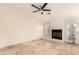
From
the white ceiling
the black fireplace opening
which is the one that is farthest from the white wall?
the black fireplace opening

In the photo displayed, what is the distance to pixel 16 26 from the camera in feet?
5.73

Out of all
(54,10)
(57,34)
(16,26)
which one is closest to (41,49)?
(57,34)

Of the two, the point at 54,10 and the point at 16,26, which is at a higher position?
the point at 54,10

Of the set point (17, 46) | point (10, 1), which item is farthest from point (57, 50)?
point (10, 1)

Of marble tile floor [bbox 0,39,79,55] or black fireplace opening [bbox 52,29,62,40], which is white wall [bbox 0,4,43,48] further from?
black fireplace opening [bbox 52,29,62,40]

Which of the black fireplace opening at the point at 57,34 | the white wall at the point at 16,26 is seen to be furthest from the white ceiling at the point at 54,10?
the black fireplace opening at the point at 57,34

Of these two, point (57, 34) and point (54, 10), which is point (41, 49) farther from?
point (54, 10)

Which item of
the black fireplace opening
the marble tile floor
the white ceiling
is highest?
the white ceiling

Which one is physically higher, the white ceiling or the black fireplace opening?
the white ceiling

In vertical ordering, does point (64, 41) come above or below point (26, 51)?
above

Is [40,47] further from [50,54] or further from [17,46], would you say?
[17,46]

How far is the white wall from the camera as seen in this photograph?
1719 mm
